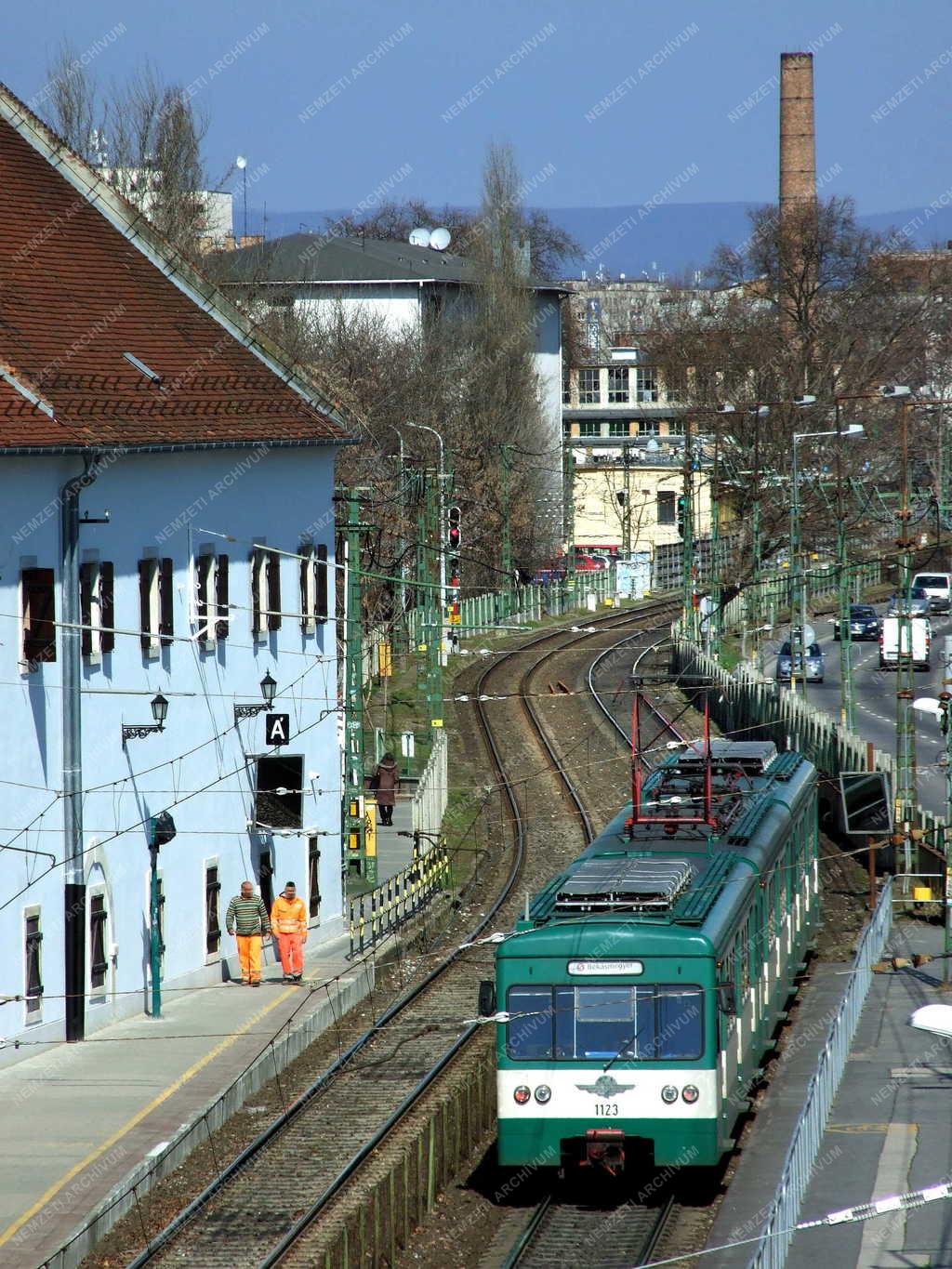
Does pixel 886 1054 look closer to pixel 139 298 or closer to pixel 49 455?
pixel 49 455

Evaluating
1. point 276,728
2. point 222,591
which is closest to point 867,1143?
point 276,728

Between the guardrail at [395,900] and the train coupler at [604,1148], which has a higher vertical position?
the train coupler at [604,1148]

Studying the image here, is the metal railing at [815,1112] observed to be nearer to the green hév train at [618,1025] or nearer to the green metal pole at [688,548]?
the green hév train at [618,1025]

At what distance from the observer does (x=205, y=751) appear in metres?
28.0

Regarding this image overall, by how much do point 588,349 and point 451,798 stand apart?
8931 centimetres

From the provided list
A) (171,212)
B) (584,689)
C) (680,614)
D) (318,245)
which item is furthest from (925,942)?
(318,245)

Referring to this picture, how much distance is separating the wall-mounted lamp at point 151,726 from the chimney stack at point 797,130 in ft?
276

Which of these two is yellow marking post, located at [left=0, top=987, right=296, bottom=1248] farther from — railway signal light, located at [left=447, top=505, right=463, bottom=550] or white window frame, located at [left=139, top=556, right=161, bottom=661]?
railway signal light, located at [left=447, top=505, right=463, bottom=550]

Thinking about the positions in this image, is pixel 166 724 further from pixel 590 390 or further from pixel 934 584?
pixel 590 390

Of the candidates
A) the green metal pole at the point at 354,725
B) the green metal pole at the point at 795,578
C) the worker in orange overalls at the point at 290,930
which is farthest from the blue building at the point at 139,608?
the green metal pole at the point at 795,578

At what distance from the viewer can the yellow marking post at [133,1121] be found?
16.6m

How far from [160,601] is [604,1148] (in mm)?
11927

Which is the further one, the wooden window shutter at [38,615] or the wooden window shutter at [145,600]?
the wooden window shutter at [145,600]

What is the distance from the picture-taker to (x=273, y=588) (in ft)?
99.6
